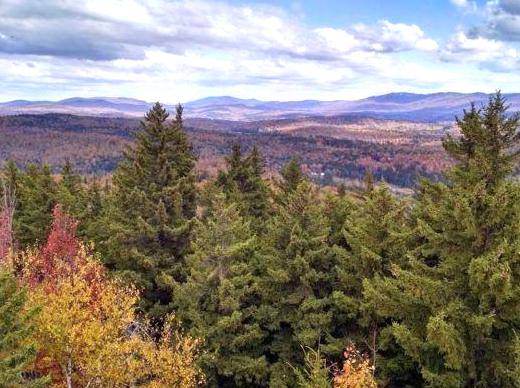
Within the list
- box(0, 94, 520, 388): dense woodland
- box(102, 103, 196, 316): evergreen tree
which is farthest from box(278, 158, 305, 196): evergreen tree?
box(102, 103, 196, 316): evergreen tree

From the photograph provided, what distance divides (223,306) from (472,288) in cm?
1414

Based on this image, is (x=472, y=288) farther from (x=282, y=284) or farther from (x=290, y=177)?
(x=290, y=177)

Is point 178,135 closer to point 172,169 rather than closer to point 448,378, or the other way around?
point 172,169

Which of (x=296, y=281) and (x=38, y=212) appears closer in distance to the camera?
(x=296, y=281)

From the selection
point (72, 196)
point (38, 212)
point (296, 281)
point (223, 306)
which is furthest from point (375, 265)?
point (38, 212)

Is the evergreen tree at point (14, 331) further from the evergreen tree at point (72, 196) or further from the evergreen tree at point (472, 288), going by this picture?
the evergreen tree at point (72, 196)

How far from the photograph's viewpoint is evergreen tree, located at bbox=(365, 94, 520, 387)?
737 inches

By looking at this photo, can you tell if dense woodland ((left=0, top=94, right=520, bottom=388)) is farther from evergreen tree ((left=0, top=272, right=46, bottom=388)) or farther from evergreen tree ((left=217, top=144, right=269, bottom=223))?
evergreen tree ((left=217, top=144, right=269, bottom=223))

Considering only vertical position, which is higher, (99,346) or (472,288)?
(472,288)

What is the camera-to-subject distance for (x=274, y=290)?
3106 centimetres

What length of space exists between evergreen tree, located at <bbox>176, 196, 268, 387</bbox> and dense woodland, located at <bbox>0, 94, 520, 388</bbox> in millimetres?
114

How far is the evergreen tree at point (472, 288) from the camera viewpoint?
1872 centimetres

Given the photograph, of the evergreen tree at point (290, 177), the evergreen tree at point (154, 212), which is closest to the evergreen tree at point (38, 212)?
the evergreen tree at point (154, 212)

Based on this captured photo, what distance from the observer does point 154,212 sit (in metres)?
39.3
